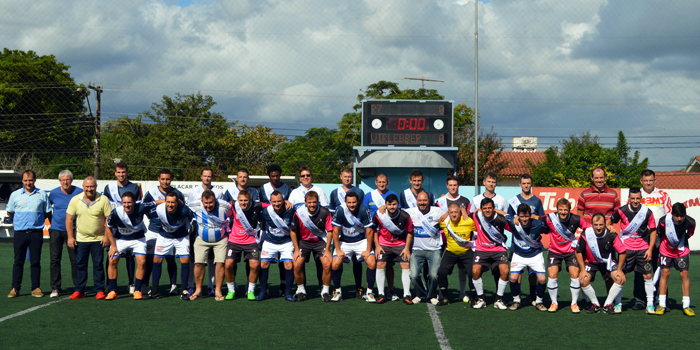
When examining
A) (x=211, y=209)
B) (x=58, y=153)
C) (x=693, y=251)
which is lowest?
(x=693, y=251)

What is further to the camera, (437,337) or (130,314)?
(130,314)

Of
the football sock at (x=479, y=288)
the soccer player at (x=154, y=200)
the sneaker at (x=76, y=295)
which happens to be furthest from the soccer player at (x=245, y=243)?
the football sock at (x=479, y=288)

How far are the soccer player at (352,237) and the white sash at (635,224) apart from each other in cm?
336

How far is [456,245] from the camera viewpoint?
7.81 metres

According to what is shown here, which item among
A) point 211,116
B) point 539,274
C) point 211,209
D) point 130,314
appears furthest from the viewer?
point 211,116

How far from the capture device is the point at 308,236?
8219mm

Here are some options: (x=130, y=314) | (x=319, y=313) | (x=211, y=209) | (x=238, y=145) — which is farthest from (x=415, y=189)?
(x=238, y=145)

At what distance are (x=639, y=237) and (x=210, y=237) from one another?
19.2ft

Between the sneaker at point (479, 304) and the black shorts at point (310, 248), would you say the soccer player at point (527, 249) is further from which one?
the black shorts at point (310, 248)

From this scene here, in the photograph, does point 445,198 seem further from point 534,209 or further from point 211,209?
point 211,209

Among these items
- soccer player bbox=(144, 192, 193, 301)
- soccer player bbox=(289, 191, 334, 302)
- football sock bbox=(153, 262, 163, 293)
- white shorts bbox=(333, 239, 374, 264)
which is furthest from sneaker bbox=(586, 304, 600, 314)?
football sock bbox=(153, 262, 163, 293)

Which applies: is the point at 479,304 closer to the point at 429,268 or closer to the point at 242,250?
the point at 429,268

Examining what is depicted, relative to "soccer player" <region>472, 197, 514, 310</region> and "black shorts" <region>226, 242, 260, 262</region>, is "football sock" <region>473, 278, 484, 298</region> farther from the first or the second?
"black shorts" <region>226, 242, 260, 262</region>

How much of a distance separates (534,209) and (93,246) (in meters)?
6.28
